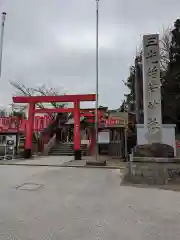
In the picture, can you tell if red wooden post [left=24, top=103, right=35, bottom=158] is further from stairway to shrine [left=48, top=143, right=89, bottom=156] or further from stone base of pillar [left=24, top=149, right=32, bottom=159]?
stairway to shrine [left=48, top=143, right=89, bottom=156]

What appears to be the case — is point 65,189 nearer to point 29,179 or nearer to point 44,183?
point 44,183

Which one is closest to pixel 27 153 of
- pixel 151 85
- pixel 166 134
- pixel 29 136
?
pixel 29 136

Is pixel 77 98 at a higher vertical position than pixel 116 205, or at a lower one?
higher

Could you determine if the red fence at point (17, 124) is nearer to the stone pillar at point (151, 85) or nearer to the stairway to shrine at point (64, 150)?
the stairway to shrine at point (64, 150)

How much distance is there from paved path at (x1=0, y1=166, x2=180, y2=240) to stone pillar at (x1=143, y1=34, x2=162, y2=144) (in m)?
3.08

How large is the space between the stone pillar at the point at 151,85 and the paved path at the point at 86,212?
308cm

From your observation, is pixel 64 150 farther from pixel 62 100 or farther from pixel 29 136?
pixel 62 100

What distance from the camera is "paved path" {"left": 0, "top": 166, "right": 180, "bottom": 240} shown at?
404 centimetres

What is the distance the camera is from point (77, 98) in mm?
19141

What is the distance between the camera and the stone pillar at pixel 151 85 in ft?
32.9

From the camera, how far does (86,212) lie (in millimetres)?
5254

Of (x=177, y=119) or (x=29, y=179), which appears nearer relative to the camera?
(x=29, y=179)

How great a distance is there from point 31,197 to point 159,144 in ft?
16.8

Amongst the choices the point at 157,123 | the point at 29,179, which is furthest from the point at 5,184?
the point at 157,123
